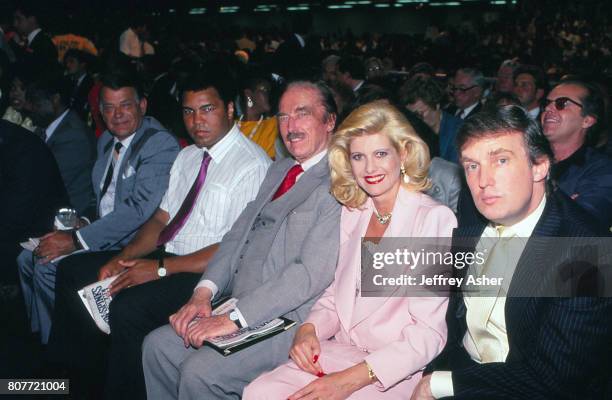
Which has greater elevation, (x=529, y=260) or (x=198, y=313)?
(x=529, y=260)

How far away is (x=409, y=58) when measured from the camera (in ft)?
48.7

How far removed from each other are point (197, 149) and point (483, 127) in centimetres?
192

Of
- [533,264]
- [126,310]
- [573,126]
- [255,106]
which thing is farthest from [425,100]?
[533,264]

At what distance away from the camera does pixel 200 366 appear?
2303 millimetres

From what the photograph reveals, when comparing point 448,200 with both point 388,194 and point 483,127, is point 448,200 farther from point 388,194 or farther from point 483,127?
point 483,127

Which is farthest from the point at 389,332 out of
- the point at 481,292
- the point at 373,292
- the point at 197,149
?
the point at 197,149

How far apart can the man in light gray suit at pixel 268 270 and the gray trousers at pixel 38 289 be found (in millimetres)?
1330

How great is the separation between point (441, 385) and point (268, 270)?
99 centimetres

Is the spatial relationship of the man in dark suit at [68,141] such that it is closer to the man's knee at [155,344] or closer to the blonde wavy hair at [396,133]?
the man's knee at [155,344]

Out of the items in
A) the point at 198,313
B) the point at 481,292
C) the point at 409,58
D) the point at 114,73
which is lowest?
the point at 198,313

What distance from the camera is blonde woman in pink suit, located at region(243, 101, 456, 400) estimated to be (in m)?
2.05

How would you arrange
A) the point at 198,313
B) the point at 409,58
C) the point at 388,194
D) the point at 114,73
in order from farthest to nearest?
1. the point at 409,58
2. the point at 114,73
3. the point at 198,313
4. the point at 388,194

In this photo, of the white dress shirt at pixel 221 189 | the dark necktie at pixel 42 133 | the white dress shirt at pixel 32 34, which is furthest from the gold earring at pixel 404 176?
the white dress shirt at pixel 32 34

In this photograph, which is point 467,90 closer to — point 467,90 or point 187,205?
point 467,90
